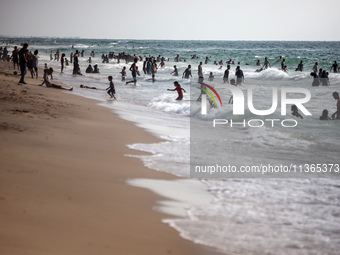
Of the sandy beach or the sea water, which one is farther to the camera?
the sea water

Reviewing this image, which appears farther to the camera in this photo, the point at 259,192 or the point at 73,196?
the point at 259,192

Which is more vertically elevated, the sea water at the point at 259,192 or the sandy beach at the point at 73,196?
the sandy beach at the point at 73,196

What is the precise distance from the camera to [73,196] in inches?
214

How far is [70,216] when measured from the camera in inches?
188

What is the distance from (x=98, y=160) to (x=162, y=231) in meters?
2.98

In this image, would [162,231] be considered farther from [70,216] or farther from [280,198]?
[280,198]

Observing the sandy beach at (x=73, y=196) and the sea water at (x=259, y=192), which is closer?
the sandy beach at (x=73, y=196)

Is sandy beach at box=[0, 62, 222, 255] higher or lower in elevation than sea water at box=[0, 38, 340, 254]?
higher

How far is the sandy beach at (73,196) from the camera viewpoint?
13.9 ft

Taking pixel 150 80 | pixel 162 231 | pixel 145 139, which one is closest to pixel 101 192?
pixel 162 231

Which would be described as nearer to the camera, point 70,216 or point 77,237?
point 77,237

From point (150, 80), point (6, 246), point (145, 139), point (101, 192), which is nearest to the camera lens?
point (6, 246)

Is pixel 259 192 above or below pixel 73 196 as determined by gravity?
below

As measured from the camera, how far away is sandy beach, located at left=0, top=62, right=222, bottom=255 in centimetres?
422
